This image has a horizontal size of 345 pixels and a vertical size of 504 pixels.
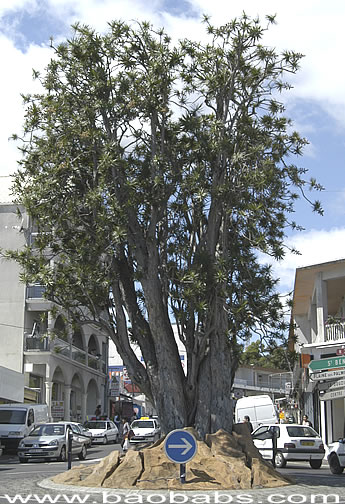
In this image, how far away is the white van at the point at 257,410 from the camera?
127ft

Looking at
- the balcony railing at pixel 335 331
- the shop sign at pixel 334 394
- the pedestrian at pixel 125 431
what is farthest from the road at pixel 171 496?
the balcony railing at pixel 335 331

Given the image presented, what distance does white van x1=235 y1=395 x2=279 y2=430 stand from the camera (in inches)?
1518

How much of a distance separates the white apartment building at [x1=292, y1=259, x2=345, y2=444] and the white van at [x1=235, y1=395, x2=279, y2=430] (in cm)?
238

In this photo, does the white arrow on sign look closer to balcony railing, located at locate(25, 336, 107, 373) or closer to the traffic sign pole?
the traffic sign pole

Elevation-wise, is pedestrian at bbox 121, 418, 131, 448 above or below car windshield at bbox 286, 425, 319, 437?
below

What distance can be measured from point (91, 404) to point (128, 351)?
153ft

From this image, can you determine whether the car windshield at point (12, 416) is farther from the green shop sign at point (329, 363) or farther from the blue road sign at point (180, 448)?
the blue road sign at point (180, 448)

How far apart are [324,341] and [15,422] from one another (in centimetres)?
1433

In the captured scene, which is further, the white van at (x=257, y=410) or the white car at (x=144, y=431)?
the white van at (x=257, y=410)

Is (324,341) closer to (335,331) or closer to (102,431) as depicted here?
(335,331)

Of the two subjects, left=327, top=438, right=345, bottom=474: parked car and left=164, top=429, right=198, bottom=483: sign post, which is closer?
left=164, top=429, right=198, bottom=483: sign post

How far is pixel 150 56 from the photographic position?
17172 mm

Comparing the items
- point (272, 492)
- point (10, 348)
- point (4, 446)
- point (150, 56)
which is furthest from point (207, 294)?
point (10, 348)

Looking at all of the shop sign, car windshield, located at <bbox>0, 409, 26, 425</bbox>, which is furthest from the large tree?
car windshield, located at <bbox>0, 409, 26, 425</bbox>
